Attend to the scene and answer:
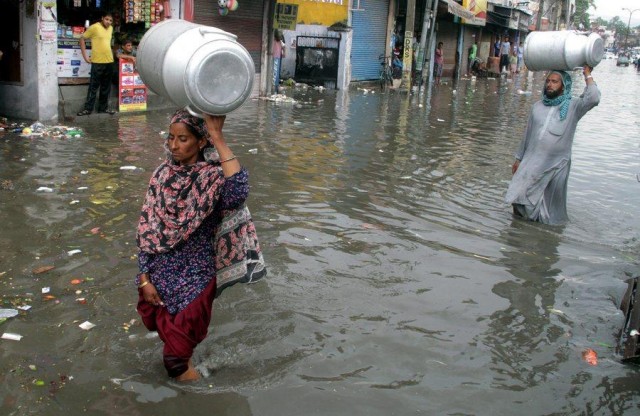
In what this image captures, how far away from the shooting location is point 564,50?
5.89m

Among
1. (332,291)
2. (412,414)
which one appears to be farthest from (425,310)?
(412,414)

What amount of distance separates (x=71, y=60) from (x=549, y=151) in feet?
26.9

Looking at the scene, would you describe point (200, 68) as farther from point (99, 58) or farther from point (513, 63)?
point (513, 63)

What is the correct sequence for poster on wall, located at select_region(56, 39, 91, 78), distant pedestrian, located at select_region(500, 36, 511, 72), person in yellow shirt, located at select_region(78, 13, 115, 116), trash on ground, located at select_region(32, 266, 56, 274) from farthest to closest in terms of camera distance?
distant pedestrian, located at select_region(500, 36, 511, 72), poster on wall, located at select_region(56, 39, 91, 78), person in yellow shirt, located at select_region(78, 13, 115, 116), trash on ground, located at select_region(32, 266, 56, 274)

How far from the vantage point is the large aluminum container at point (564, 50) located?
19.3ft

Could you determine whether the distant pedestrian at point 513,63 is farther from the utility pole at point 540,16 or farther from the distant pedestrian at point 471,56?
the utility pole at point 540,16

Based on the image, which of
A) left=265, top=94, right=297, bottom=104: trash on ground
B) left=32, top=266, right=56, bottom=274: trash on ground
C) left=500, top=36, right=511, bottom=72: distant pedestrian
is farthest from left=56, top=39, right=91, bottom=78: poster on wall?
left=500, top=36, right=511, bottom=72: distant pedestrian

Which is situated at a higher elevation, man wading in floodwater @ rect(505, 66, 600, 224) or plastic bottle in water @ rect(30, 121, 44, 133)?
man wading in floodwater @ rect(505, 66, 600, 224)

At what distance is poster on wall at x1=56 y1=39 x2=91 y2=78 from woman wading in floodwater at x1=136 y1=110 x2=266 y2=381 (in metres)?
8.68

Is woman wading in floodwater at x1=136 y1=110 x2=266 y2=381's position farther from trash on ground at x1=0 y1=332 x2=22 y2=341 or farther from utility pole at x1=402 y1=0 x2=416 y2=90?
utility pole at x1=402 y1=0 x2=416 y2=90

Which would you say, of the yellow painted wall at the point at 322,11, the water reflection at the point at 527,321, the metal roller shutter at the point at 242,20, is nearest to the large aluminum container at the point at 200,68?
the water reflection at the point at 527,321

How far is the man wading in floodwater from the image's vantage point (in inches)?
237

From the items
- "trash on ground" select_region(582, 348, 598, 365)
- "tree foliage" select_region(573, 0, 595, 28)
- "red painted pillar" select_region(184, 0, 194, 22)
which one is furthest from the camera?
"tree foliage" select_region(573, 0, 595, 28)

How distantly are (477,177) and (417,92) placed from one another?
12.6 m
